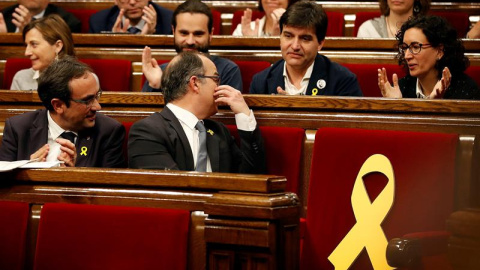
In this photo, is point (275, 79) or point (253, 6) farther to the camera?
point (253, 6)

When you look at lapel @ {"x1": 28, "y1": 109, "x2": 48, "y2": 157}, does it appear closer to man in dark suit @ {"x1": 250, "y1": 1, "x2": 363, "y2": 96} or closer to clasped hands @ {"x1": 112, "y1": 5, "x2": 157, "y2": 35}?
man in dark suit @ {"x1": 250, "y1": 1, "x2": 363, "y2": 96}

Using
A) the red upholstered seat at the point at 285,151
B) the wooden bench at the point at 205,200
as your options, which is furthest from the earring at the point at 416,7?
the wooden bench at the point at 205,200

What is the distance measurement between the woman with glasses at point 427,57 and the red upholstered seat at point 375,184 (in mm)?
348

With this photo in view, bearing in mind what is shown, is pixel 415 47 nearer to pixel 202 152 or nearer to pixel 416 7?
pixel 416 7

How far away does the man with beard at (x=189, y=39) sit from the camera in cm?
133

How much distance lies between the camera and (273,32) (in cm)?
162

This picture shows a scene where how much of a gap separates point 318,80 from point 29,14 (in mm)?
835

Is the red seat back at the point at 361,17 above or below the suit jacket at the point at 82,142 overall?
above

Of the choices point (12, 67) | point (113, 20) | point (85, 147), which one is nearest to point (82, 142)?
point (85, 147)

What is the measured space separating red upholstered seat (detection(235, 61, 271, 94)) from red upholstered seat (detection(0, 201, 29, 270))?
74 cm

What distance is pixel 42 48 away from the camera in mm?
1423

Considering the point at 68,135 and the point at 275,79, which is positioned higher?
the point at 275,79

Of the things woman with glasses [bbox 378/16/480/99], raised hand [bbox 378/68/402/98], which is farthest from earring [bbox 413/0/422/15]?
raised hand [bbox 378/68/402/98]

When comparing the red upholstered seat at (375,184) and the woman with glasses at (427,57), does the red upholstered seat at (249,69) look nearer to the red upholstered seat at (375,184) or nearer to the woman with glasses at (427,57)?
the woman with glasses at (427,57)
